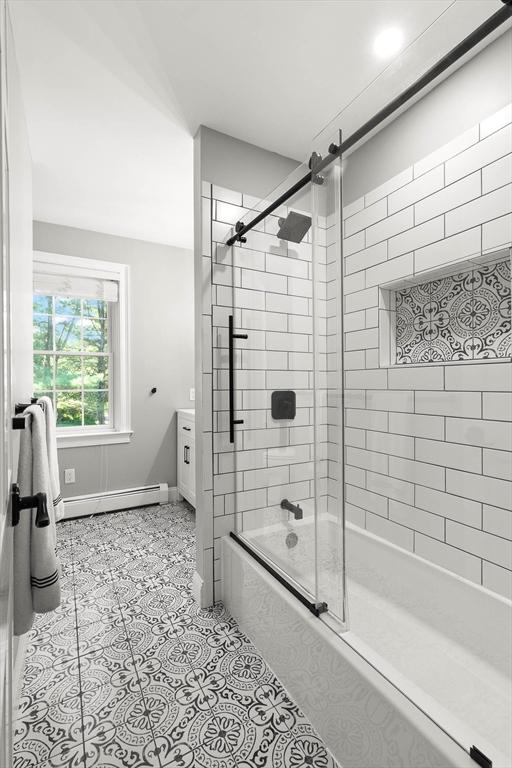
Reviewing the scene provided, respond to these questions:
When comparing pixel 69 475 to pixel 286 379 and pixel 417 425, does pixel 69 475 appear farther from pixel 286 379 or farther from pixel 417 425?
pixel 417 425

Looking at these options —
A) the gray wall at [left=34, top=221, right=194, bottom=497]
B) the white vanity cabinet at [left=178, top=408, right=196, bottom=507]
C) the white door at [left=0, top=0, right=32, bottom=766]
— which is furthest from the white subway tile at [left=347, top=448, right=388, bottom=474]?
the gray wall at [left=34, top=221, right=194, bottom=497]

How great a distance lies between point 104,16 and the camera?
57.6 inches

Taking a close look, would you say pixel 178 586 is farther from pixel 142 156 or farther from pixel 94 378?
pixel 142 156

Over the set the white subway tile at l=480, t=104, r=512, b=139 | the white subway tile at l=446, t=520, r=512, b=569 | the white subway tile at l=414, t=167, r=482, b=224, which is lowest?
the white subway tile at l=446, t=520, r=512, b=569

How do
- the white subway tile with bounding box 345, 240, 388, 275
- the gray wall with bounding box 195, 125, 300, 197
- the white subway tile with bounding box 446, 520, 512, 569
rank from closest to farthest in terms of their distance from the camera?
the white subway tile with bounding box 446, 520, 512, 569, the white subway tile with bounding box 345, 240, 388, 275, the gray wall with bounding box 195, 125, 300, 197

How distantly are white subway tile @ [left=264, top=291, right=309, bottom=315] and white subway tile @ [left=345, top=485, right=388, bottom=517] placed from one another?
95 cm

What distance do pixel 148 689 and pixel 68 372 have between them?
268 centimetres

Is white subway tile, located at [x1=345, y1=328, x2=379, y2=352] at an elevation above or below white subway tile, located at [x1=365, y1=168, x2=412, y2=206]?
below

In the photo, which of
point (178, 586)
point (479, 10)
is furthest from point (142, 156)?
point (178, 586)

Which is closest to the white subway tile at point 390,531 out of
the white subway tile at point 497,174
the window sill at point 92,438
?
the white subway tile at point 497,174

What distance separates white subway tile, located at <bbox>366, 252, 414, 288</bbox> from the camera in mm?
1831

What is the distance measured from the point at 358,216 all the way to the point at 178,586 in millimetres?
2267

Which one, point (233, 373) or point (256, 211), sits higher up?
point (256, 211)

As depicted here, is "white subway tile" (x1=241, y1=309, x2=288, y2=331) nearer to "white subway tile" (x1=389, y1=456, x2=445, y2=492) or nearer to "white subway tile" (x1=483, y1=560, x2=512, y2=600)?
"white subway tile" (x1=389, y1=456, x2=445, y2=492)
